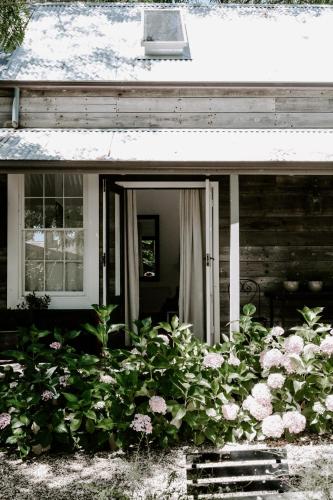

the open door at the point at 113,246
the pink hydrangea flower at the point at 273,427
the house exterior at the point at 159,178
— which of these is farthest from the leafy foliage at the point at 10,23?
the pink hydrangea flower at the point at 273,427

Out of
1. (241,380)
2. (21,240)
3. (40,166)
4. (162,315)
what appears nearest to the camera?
(241,380)

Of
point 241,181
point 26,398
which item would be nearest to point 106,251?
point 241,181

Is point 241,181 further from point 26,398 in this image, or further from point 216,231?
point 26,398

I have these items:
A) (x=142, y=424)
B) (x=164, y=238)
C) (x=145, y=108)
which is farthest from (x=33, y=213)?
(x=164, y=238)

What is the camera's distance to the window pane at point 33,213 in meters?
6.78

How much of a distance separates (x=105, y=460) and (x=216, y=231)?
3.94 metres

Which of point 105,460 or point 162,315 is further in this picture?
point 162,315

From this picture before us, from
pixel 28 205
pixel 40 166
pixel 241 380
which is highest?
pixel 40 166

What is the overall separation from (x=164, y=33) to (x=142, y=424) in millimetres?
6182

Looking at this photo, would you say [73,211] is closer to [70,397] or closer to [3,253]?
[3,253]

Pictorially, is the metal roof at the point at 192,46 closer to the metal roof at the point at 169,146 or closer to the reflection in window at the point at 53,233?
the metal roof at the point at 169,146

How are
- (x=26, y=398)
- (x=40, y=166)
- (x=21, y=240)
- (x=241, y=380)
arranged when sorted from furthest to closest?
1. (x=21, y=240)
2. (x=40, y=166)
3. (x=241, y=380)
4. (x=26, y=398)

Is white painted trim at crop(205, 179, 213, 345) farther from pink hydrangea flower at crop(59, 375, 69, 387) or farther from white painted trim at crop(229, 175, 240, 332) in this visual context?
pink hydrangea flower at crop(59, 375, 69, 387)

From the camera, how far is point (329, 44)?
7.75 m
